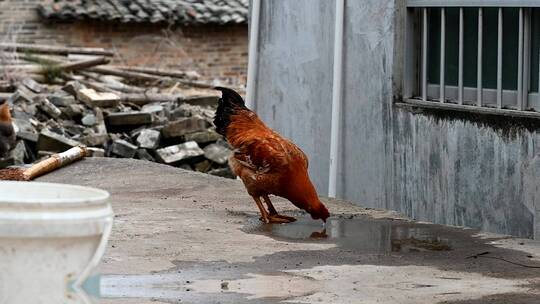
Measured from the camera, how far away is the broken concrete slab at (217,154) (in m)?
20.5

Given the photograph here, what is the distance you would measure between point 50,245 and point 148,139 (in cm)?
1632

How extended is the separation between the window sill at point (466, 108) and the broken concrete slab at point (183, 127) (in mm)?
10297

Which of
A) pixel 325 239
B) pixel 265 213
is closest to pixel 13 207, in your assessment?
pixel 325 239

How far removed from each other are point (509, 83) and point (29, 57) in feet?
55.2

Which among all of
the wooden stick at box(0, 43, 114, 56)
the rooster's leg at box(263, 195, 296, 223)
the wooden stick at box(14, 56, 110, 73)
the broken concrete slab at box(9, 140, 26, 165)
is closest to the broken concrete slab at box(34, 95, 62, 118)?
the broken concrete slab at box(9, 140, 26, 165)

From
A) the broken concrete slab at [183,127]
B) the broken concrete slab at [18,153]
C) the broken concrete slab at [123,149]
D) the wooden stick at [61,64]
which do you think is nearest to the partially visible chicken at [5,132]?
the broken concrete slab at [18,153]

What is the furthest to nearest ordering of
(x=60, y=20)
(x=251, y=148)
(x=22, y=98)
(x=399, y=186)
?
(x=60, y=20), (x=22, y=98), (x=399, y=186), (x=251, y=148)

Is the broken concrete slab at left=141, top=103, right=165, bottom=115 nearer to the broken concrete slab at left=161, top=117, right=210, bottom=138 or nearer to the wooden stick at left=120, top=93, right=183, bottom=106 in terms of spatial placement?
the wooden stick at left=120, top=93, right=183, bottom=106

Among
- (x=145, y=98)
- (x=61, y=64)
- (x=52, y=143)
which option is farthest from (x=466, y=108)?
(x=61, y=64)

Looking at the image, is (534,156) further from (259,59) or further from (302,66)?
(259,59)

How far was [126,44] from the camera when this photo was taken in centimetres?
2916

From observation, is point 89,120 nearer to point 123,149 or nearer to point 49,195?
point 123,149

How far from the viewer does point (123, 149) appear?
1983 cm

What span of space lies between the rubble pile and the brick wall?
8.96ft
